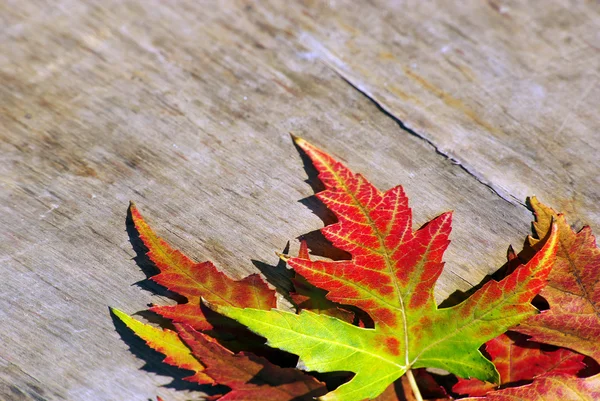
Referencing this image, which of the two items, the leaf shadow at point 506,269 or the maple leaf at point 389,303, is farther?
the leaf shadow at point 506,269

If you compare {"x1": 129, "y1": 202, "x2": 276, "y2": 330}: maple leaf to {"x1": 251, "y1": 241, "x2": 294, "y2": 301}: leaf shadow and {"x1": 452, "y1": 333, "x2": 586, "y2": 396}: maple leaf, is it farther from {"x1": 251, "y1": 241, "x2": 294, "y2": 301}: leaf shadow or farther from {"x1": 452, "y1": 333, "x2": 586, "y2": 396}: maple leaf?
{"x1": 452, "y1": 333, "x2": 586, "y2": 396}: maple leaf

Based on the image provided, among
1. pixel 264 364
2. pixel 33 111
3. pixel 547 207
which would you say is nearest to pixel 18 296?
pixel 33 111

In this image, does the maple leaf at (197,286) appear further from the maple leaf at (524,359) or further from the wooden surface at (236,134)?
the maple leaf at (524,359)

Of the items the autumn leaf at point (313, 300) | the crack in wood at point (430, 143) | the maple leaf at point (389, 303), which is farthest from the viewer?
the crack in wood at point (430, 143)

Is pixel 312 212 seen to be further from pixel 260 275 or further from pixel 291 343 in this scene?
pixel 291 343

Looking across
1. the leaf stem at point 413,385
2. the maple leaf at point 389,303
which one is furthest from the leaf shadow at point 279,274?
the leaf stem at point 413,385

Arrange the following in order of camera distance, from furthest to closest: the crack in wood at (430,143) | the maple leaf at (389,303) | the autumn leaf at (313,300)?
the crack in wood at (430,143), the autumn leaf at (313,300), the maple leaf at (389,303)

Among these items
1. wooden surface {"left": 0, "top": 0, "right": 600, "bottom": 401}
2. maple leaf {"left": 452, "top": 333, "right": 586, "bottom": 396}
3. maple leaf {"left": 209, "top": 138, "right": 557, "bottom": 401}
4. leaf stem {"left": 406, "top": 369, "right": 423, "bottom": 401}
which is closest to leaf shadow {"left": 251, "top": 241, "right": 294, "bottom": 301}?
wooden surface {"left": 0, "top": 0, "right": 600, "bottom": 401}
